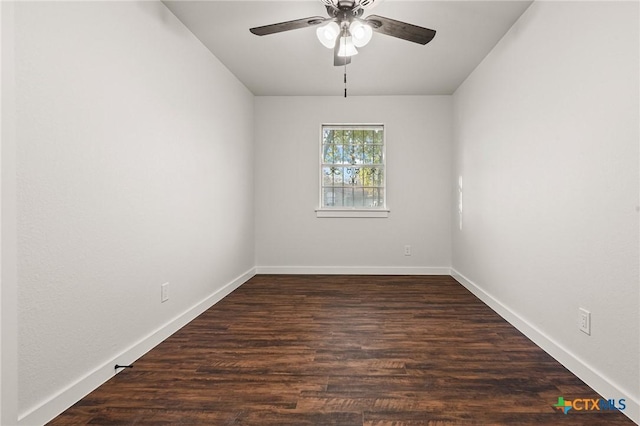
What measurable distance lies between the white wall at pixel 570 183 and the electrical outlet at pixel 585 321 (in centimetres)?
4

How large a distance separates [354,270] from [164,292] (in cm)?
281

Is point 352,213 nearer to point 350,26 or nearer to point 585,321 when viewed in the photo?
point 350,26

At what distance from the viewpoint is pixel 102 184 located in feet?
6.12

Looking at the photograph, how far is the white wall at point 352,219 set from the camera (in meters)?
4.76

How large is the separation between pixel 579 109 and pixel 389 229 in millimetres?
2972

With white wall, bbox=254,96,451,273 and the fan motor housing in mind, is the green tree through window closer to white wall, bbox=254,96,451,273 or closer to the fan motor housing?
white wall, bbox=254,96,451,273

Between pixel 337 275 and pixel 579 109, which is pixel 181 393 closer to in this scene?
pixel 579 109

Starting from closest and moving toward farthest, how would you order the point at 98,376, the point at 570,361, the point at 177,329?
the point at 98,376 → the point at 570,361 → the point at 177,329

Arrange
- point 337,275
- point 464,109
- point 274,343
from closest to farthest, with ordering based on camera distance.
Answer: point 274,343 < point 464,109 < point 337,275

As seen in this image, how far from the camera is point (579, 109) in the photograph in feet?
6.51

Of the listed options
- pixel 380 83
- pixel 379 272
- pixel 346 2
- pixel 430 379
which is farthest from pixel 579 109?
pixel 379 272

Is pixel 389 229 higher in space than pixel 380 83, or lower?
lower

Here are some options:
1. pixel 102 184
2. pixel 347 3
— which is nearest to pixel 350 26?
pixel 347 3

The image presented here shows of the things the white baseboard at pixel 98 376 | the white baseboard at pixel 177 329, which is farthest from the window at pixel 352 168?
the white baseboard at pixel 98 376
